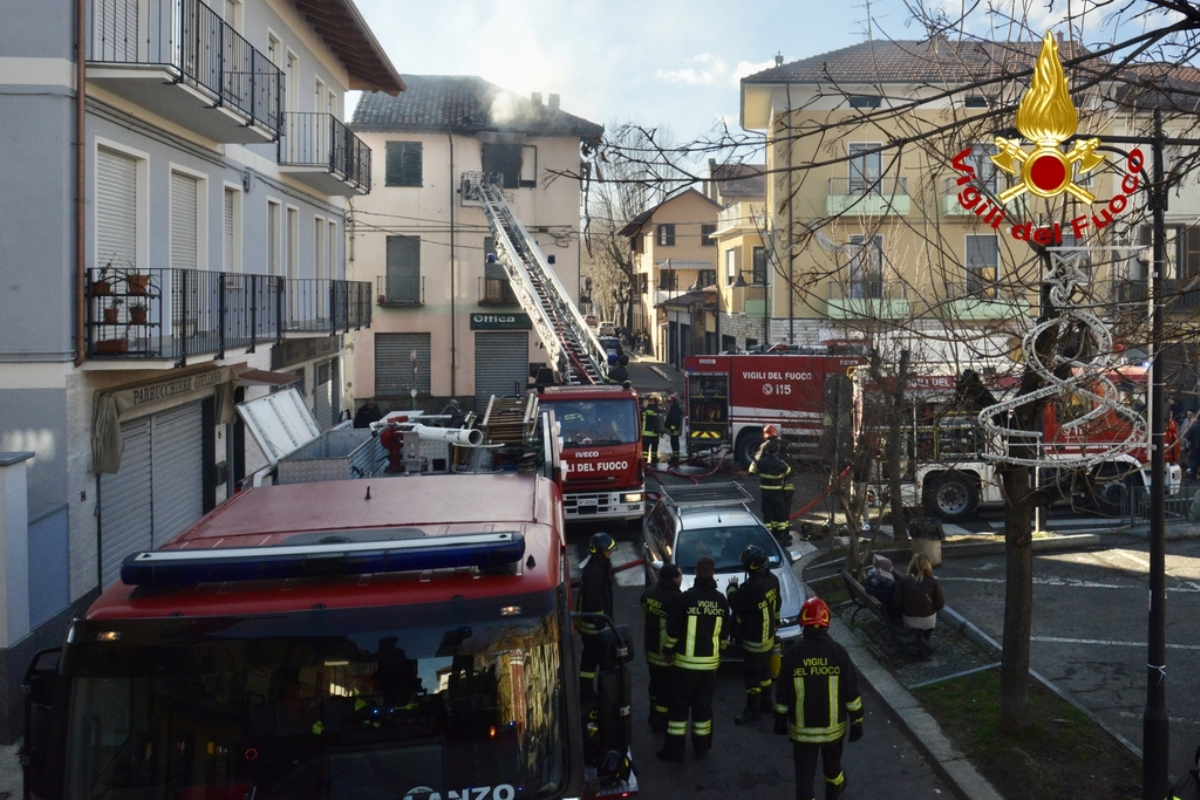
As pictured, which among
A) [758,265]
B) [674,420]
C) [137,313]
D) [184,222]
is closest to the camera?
[137,313]

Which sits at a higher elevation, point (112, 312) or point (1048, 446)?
point (112, 312)

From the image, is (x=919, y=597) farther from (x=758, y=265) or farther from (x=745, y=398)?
(x=758, y=265)

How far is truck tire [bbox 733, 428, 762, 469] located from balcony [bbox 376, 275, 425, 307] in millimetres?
15621

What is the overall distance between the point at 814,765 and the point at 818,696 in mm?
527

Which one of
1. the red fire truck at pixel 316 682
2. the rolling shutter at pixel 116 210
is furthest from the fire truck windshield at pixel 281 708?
the rolling shutter at pixel 116 210

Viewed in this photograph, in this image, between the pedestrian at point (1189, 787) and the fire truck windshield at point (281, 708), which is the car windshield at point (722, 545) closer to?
the pedestrian at point (1189, 787)

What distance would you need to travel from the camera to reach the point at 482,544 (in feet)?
14.3

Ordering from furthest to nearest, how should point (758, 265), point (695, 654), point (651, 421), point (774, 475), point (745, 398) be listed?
point (758, 265) < point (745, 398) < point (651, 421) < point (774, 475) < point (695, 654)

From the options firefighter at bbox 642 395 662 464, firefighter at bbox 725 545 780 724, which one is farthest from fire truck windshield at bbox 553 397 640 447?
firefighter at bbox 725 545 780 724

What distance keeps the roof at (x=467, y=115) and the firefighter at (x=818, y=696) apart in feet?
96.9

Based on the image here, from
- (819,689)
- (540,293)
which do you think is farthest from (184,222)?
(540,293)

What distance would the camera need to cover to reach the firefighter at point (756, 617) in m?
9.00

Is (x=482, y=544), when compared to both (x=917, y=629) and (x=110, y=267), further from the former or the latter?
(x=110, y=267)

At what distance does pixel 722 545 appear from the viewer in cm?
1188
